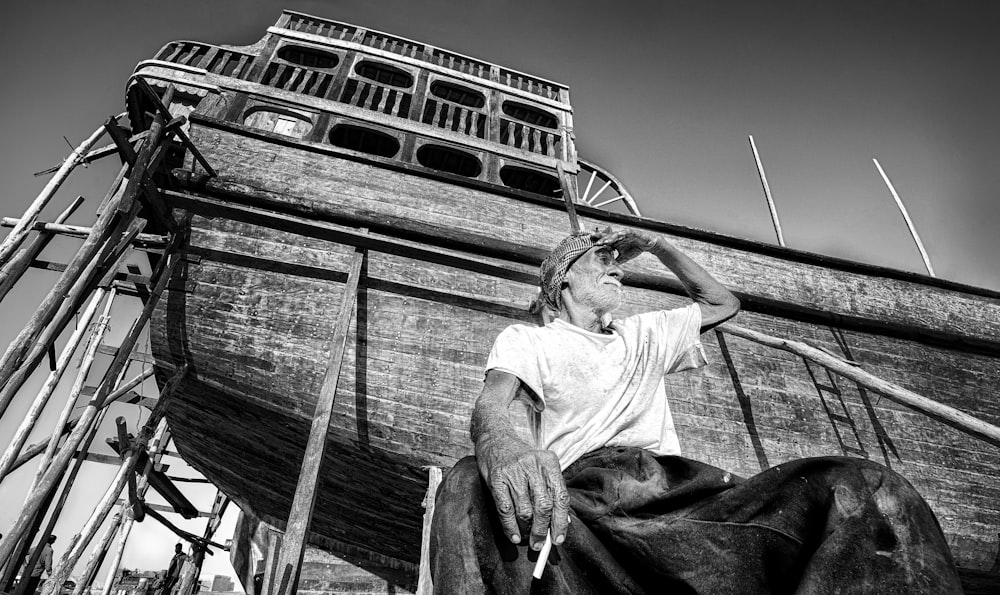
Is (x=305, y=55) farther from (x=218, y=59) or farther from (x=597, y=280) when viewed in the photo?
(x=597, y=280)

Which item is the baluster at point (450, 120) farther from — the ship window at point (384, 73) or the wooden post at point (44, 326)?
the wooden post at point (44, 326)

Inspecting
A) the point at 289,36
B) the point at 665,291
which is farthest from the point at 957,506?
the point at 289,36

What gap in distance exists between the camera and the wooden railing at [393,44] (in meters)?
7.82

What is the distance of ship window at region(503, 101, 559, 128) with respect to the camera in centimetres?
805

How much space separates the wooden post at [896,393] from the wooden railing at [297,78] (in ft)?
18.3

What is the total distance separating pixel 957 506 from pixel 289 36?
897 cm

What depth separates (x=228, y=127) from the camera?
17.0 feet

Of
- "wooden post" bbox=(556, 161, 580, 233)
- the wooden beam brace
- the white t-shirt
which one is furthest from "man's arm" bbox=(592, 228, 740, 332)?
the wooden beam brace

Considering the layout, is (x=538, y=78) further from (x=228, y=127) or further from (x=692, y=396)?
(x=692, y=396)

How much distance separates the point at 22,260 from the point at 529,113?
21.8ft

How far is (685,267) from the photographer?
1.99m

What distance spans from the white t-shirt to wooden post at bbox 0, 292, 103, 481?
4.85 m

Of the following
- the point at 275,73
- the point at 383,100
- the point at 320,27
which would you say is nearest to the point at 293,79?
the point at 275,73

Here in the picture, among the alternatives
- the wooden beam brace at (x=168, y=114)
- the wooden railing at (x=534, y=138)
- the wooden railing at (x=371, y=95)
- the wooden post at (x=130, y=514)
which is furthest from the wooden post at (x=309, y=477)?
the wooden post at (x=130, y=514)
